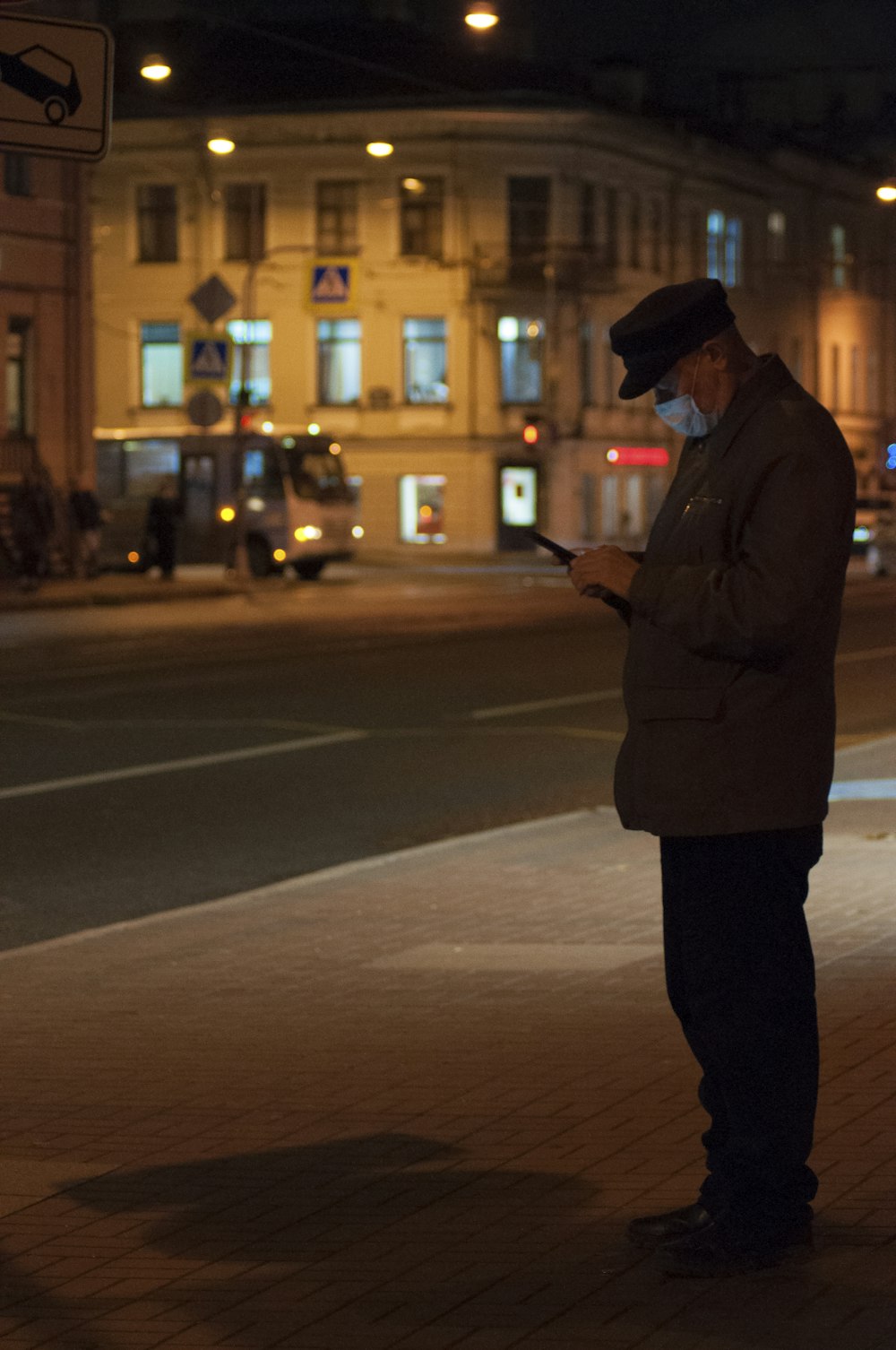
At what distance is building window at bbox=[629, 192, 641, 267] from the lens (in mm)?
66500

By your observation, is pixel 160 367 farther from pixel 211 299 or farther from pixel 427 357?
pixel 211 299

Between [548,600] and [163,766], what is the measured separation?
24465 millimetres

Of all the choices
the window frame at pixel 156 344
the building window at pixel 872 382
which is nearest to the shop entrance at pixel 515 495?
the window frame at pixel 156 344

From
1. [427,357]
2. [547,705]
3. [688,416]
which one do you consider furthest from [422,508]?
[688,416]

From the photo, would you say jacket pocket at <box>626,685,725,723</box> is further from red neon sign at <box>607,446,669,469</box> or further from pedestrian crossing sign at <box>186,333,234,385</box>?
red neon sign at <box>607,446,669,469</box>

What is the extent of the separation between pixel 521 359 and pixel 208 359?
26854 millimetres

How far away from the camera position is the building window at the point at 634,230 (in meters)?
66.5

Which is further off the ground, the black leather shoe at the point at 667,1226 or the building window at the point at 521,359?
the building window at the point at 521,359

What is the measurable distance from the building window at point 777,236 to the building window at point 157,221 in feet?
62.7

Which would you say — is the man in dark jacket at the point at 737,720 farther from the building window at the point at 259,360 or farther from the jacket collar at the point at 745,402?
the building window at the point at 259,360

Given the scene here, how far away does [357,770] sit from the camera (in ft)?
46.9

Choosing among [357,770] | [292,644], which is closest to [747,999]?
[357,770]

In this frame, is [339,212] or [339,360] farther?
[339,360]

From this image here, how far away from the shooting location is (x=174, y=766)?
1452 centimetres
